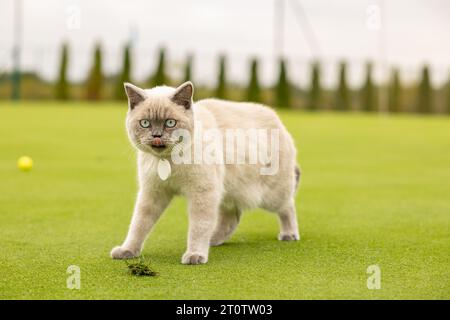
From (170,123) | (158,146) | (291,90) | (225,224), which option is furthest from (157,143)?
(291,90)

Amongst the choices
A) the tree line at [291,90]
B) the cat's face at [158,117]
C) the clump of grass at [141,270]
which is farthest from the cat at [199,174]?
the tree line at [291,90]

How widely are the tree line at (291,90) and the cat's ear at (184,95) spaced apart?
2231cm

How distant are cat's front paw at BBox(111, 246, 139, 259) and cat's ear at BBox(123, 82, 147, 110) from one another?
87 cm

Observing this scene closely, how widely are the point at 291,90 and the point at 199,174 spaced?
24.7 meters

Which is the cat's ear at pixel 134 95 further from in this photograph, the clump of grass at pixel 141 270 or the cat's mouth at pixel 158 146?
the clump of grass at pixel 141 270

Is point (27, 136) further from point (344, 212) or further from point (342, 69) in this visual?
point (342, 69)

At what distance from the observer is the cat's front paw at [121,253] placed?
427 centimetres

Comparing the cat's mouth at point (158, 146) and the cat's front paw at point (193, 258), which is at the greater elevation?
the cat's mouth at point (158, 146)

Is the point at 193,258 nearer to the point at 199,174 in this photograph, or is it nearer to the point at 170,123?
the point at 199,174

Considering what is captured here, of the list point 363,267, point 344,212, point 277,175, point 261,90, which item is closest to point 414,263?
point 363,267

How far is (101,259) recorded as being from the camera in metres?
4.21

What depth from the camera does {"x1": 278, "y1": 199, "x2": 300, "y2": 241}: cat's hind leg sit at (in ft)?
16.6

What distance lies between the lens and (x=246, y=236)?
528 centimetres

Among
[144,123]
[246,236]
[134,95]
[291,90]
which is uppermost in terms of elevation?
[291,90]
